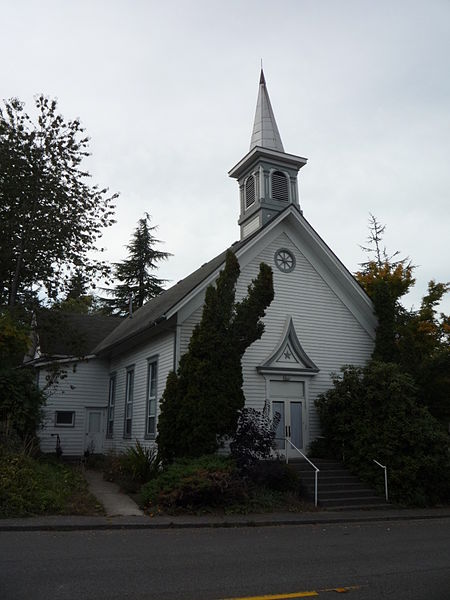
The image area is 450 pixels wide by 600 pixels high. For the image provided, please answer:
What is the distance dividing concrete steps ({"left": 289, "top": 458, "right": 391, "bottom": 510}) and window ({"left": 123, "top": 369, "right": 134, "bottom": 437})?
21.2 ft

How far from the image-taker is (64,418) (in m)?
21.4

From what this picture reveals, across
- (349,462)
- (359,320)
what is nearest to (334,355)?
(359,320)

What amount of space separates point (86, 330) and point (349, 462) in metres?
15.2

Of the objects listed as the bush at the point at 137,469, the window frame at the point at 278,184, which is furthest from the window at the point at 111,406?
the window frame at the point at 278,184

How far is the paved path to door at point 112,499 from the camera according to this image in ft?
37.3

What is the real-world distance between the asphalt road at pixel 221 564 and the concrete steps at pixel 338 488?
3239 millimetres

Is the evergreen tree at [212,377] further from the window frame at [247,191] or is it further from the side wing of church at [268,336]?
the window frame at [247,191]

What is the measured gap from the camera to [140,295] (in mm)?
46781

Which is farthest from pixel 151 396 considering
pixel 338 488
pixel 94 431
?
pixel 338 488

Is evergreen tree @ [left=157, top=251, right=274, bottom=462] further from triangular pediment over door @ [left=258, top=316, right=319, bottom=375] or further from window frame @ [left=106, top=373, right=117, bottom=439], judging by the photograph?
window frame @ [left=106, top=373, right=117, bottom=439]

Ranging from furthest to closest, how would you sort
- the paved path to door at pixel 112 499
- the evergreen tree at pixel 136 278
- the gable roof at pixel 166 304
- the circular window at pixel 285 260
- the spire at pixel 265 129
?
the evergreen tree at pixel 136 278 → the spire at pixel 265 129 → the circular window at pixel 285 260 → the gable roof at pixel 166 304 → the paved path to door at pixel 112 499

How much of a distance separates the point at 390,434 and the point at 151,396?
7560 millimetres

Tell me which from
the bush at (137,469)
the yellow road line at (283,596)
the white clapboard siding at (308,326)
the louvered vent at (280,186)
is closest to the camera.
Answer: the yellow road line at (283,596)

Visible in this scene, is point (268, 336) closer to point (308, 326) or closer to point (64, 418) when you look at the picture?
point (308, 326)
